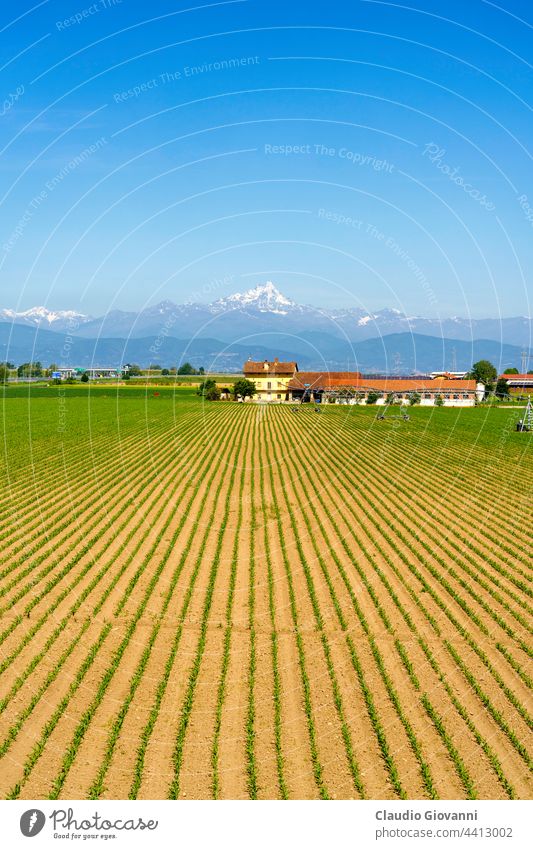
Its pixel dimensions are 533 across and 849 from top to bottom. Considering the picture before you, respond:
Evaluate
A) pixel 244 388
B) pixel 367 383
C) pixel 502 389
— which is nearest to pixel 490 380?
pixel 502 389

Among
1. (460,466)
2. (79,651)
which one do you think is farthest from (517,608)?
(460,466)

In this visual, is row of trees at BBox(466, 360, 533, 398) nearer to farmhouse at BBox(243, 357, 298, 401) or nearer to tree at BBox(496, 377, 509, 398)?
tree at BBox(496, 377, 509, 398)

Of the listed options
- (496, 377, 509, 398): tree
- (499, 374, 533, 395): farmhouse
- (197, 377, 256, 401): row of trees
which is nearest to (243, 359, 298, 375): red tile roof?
(197, 377, 256, 401): row of trees

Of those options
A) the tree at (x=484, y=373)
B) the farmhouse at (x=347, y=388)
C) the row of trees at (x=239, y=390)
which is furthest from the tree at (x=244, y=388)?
the tree at (x=484, y=373)

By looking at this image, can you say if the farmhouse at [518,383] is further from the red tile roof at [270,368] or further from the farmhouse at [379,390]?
the red tile roof at [270,368]

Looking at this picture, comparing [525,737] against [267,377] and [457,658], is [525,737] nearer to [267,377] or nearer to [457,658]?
[457,658]

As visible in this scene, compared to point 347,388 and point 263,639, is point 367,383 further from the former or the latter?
point 263,639
